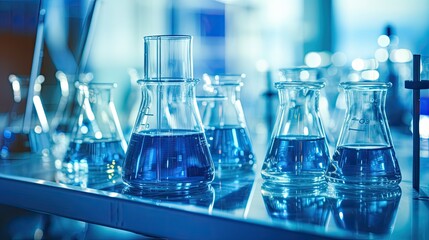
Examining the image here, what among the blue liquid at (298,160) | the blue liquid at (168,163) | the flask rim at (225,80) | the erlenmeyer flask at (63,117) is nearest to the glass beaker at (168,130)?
the blue liquid at (168,163)

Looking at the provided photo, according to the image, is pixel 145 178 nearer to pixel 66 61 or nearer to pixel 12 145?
pixel 12 145

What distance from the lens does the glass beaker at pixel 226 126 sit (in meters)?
1.07

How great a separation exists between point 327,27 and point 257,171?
2.36 meters

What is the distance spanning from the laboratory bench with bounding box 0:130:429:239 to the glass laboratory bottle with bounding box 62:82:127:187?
0.07 metres

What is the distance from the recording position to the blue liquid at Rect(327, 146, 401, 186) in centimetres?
86

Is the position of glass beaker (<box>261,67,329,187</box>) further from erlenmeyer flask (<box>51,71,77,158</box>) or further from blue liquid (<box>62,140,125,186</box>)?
erlenmeyer flask (<box>51,71,77,158</box>)

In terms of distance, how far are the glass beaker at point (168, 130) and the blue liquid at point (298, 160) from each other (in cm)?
10

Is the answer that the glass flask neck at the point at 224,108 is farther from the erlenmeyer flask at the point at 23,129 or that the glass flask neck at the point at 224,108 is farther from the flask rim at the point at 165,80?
the erlenmeyer flask at the point at 23,129

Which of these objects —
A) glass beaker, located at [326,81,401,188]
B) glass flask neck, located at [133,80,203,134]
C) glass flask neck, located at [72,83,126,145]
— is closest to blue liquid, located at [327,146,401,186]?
glass beaker, located at [326,81,401,188]

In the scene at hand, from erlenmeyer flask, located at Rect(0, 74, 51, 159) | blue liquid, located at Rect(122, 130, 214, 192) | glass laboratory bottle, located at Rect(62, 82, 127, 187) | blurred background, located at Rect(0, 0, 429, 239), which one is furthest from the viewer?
blurred background, located at Rect(0, 0, 429, 239)

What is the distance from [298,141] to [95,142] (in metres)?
0.39

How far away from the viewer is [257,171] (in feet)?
3.59

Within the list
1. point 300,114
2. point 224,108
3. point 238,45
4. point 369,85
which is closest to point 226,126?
point 224,108

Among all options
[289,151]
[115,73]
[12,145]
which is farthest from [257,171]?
[115,73]
